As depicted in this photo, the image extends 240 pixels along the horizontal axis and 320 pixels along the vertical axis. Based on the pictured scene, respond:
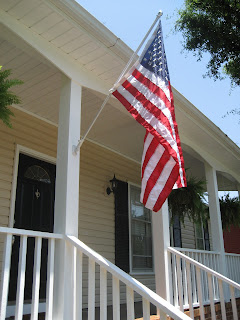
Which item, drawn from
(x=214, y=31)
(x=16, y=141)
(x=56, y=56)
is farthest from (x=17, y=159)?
(x=214, y=31)

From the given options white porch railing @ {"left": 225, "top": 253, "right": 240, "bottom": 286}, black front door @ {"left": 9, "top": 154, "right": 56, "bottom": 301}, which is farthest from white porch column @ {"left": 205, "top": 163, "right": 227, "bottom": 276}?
black front door @ {"left": 9, "top": 154, "right": 56, "bottom": 301}

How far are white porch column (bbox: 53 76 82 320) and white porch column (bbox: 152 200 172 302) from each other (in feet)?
5.14

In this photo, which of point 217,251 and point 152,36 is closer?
point 152,36

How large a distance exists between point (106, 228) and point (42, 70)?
2.97 meters

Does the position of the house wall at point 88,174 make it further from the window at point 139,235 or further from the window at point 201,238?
the window at point 201,238

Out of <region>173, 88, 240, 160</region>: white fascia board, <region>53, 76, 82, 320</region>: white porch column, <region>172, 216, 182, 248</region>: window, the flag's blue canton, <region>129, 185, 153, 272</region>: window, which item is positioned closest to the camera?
<region>53, 76, 82, 320</region>: white porch column

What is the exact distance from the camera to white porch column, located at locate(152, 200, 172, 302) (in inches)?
156

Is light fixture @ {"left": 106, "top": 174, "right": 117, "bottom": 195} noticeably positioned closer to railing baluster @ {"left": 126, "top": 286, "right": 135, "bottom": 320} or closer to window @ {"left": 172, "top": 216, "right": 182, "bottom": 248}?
window @ {"left": 172, "top": 216, "right": 182, "bottom": 248}

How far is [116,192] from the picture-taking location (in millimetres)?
6109

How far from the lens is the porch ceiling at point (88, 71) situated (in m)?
3.01

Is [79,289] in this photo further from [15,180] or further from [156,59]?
[15,180]

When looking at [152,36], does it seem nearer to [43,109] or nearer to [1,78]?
[1,78]

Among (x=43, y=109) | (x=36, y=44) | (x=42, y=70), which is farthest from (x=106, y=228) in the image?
(x=36, y=44)

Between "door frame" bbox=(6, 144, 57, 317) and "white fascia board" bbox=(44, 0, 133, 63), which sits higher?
"white fascia board" bbox=(44, 0, 133, 63)
